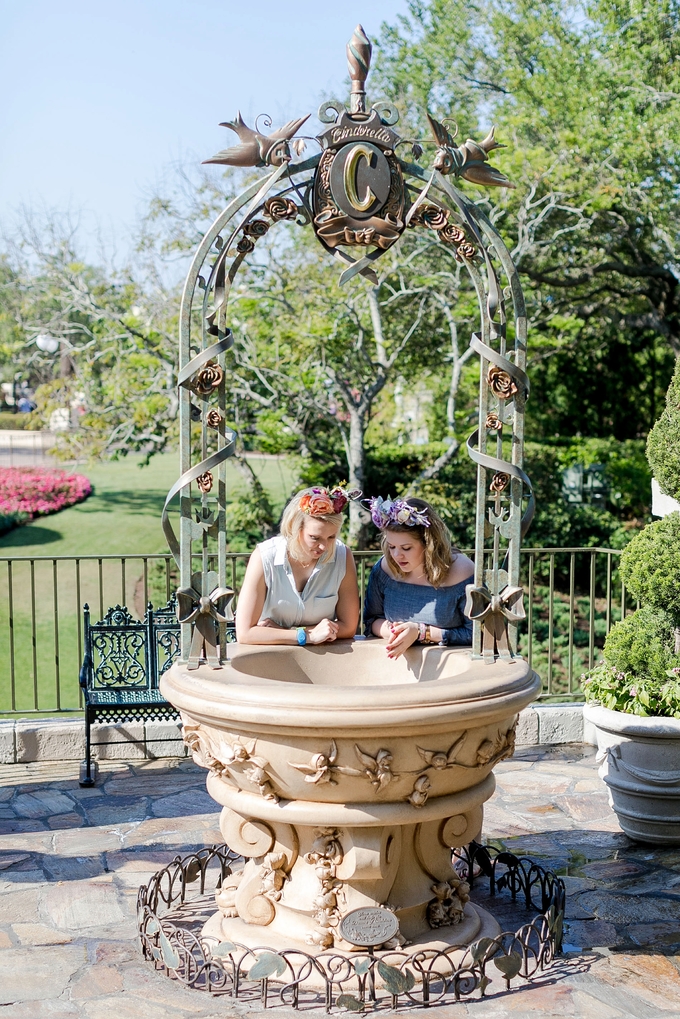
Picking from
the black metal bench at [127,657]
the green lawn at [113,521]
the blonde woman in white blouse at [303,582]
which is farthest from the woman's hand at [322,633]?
the green lawn at [113,521]

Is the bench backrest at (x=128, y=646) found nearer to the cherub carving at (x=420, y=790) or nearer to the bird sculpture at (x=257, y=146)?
the cherub carving at (x=420, y=790)

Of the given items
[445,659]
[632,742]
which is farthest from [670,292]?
[445,659]

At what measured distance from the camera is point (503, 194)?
40.1 ft

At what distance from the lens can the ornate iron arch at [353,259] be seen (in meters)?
3.50

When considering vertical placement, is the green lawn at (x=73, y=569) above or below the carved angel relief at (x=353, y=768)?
below

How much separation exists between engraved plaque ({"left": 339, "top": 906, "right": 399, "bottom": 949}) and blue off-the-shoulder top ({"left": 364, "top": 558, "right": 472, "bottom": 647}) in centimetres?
113

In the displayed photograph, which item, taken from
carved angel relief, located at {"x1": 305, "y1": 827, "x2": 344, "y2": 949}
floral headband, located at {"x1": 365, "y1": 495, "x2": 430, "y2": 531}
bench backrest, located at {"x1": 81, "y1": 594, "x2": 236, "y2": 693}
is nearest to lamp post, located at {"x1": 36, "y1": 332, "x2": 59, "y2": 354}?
bench backrest, located at {"x1": 81, "y1": 594, "x2": 236, "y2": 693}

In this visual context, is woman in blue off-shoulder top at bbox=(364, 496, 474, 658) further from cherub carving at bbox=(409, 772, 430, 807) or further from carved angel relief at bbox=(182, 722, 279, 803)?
carved angel relief at bbox=(182, 722, 279, 803)

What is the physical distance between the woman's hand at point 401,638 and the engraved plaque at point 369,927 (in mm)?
966

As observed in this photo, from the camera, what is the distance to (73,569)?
48.4 feet

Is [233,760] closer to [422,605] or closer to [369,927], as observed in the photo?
[369,927]

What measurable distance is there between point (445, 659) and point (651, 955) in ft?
4.30

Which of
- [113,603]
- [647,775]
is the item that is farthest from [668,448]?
[113,603]

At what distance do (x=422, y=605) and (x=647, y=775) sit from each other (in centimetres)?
150
